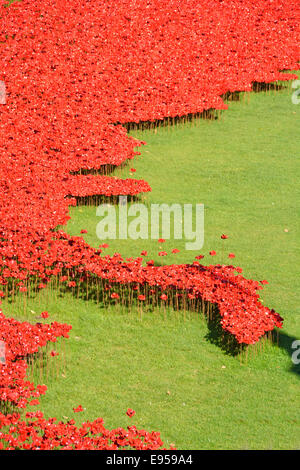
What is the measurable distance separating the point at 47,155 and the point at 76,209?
5.95ft

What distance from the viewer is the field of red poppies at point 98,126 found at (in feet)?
31.0

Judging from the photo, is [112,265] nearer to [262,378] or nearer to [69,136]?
[262,378]

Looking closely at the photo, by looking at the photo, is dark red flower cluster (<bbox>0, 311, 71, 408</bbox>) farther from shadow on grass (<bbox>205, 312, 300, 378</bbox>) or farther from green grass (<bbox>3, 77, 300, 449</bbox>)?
shadow on grass (<bbox>205, 312, 300, 378</bbox>)

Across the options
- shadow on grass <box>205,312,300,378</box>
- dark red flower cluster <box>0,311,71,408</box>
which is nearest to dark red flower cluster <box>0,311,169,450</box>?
dark red flower cluster <box>0,311,71,408</box>

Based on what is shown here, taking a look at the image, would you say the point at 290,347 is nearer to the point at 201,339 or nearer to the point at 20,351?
the point at 201,339

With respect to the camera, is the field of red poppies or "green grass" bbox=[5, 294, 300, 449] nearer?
"green grass" bbox=[5, 294, 300, 449]

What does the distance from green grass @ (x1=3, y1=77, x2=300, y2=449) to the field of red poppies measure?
310 millimetres

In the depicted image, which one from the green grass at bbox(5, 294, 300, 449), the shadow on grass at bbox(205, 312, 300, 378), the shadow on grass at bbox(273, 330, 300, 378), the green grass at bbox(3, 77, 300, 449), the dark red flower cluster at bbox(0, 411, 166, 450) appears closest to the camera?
the dark red flower cluster at bbox(0, 411, 166, 450)

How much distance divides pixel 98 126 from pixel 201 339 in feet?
22.3

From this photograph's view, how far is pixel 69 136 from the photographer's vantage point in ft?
48.0

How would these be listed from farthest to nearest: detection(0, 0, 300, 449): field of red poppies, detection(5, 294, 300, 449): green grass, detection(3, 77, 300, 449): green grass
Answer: detection(0, 0, 300, 449): field of red poppies → detection(3, 77, 300, 449): green grass → detection(5, 294, 300, 449): green grass

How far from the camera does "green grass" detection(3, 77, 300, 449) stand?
841 centimetres

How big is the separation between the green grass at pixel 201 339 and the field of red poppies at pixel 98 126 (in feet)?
1.02
